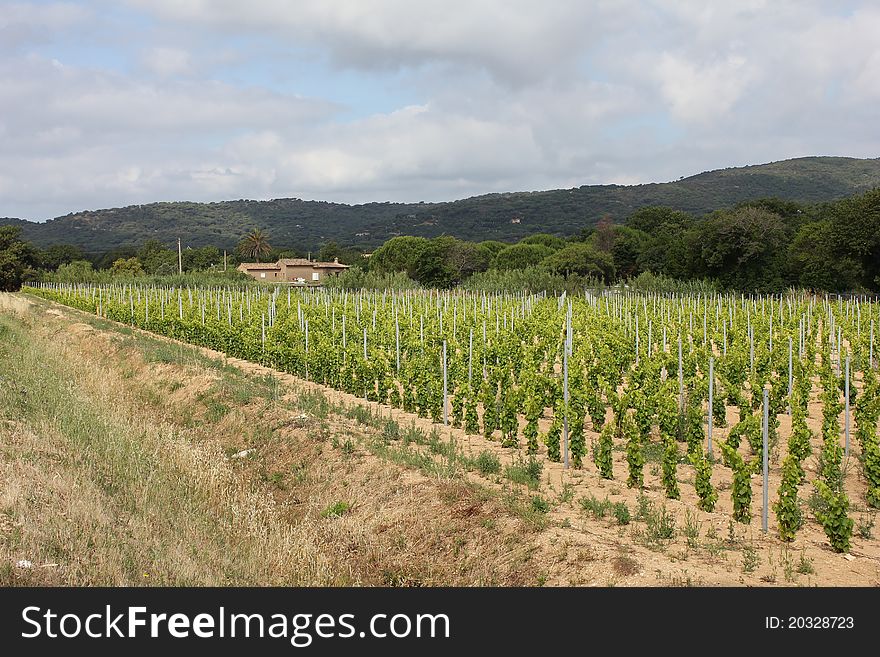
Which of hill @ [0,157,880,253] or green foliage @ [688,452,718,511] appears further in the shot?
hill @ [0,157,880,253]

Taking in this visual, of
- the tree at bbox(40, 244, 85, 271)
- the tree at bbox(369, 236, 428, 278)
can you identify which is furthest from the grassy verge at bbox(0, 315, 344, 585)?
the tree at bbox(40, 244, 85, 271)

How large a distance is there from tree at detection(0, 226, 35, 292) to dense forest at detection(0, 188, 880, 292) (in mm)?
89

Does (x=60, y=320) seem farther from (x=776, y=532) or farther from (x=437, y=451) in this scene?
(x=776, y=532)

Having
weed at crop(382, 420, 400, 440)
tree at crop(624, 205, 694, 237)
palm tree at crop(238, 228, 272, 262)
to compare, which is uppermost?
tree at crop(624, 205, 694, 237)

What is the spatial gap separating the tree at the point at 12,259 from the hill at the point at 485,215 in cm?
8056

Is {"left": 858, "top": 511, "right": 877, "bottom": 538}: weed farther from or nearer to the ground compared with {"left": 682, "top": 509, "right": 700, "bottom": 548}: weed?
nearer to the ground

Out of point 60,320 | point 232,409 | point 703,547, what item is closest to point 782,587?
point 703,547

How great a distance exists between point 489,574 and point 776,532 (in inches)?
127

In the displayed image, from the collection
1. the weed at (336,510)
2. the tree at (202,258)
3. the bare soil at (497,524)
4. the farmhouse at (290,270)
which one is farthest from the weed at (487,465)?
A: the tree at (202,258)

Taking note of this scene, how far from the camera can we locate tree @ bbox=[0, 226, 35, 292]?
193 feet

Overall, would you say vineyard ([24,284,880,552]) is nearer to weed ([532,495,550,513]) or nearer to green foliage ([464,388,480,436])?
green foliage ([464,388,480,436])

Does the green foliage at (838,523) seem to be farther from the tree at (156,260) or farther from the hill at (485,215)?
the hill at (485,215)

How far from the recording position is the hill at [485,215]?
474 feet

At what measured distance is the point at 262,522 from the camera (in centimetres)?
820
